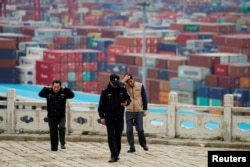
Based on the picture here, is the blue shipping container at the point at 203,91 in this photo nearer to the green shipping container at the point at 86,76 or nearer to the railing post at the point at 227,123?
the green shipping container at the point at 86,76

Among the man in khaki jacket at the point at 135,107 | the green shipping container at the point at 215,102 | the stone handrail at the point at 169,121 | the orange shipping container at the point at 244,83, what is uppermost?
the man in khaki jacket at the point at 135,107

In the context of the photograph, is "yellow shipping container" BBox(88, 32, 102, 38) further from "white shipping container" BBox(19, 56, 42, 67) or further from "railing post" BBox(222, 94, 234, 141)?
"railing post" BBox(222, 94, 234, 141)

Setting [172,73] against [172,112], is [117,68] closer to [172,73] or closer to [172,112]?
[172,73]

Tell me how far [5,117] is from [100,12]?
141938mm

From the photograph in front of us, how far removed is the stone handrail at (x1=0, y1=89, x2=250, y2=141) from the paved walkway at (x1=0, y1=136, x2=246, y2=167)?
52 cm

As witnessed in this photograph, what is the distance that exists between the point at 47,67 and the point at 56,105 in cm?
4929

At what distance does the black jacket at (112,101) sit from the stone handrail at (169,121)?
220cm

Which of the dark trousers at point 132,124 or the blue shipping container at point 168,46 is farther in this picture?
the blue shipping container at point 168,46

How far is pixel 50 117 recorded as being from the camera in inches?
478

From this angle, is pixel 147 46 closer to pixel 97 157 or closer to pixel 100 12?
pixel 97 157

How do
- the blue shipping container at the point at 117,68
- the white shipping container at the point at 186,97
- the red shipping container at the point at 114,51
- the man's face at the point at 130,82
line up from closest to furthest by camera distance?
the man's face at the point at 130,82 < the white shipping container at the point at 186,97 < the blue shipping container at the point at 117,68 < the red shipping container at the point at 114,51

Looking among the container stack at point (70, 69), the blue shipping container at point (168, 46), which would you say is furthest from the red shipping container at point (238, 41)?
the container stack at point (70, 69)

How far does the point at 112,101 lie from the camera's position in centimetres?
1101

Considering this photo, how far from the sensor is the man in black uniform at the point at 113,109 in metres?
11.0
